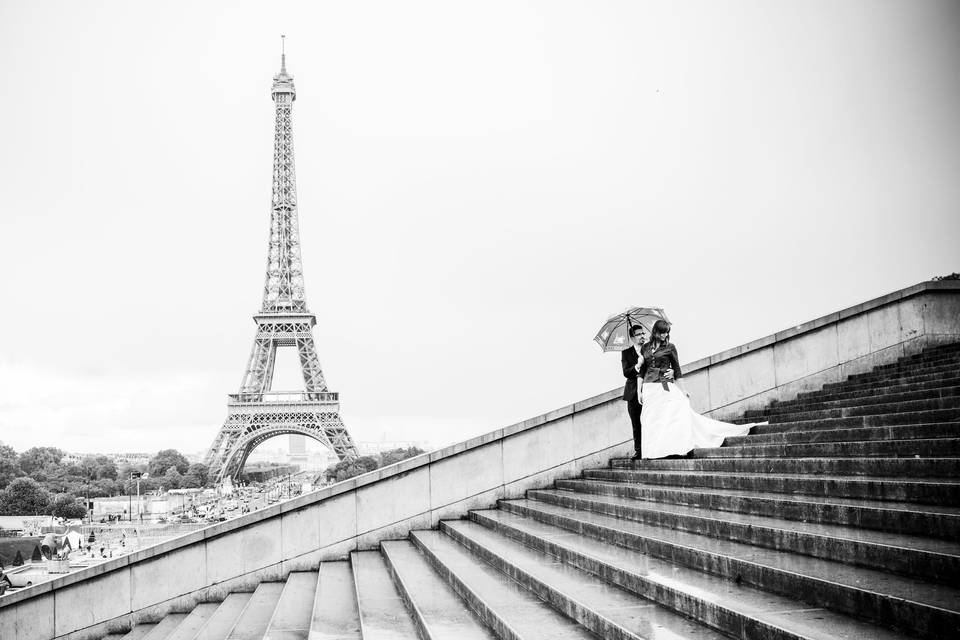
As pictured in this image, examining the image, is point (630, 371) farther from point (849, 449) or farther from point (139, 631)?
point (139, 631)

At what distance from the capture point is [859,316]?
37.8 ft

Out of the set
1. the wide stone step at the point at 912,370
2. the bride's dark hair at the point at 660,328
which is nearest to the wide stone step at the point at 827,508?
the bride's dark hair at the point at 660,328

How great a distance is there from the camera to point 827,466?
6359mm

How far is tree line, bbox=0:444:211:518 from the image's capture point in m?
75.1

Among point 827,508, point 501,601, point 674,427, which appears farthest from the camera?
point 674,427

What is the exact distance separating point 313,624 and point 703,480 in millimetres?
3857

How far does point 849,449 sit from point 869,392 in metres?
3.09

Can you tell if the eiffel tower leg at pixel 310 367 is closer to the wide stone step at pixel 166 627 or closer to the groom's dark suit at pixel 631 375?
the wide stone step at pixel 166 627

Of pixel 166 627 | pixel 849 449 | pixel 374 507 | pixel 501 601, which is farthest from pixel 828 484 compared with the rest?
pixel 166 627

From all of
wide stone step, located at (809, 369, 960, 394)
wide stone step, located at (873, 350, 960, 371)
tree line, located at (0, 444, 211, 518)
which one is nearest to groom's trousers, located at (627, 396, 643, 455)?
wide stone step, located at (809, 369, 960, 394)

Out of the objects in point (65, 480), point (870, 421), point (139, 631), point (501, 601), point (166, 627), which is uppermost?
point (870, 421)

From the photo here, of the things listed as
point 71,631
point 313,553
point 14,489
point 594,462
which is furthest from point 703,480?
point 14,489

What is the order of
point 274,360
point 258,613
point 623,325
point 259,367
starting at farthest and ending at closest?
1. point 274,360
2. point 259,367
3. point 623,325
4. point 258,613

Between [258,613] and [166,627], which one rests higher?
[258,613]
